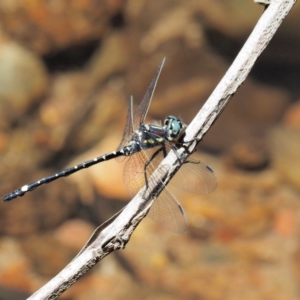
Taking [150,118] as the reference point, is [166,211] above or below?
below

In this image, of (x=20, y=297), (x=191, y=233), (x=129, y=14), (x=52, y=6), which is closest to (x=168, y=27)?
(x=129, y=14)

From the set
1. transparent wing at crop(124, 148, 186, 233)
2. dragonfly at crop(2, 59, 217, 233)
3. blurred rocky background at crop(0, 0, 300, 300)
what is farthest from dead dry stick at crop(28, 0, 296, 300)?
blurred rocky background at crop(0, 0, 300, 300)

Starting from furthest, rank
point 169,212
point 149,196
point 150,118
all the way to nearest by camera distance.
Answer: point 150,118, point 169,212, point 149,196

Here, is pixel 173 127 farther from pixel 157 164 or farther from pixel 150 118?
pixel 150 118

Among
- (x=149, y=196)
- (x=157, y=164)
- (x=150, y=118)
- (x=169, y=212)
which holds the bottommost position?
(x=149, y=196)

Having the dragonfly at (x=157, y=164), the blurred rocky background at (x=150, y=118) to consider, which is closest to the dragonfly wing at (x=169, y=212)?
the dragonfly at (x=157, y=164)

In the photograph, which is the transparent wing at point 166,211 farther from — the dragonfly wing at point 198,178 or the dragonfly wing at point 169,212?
the dragonfly wing at point 198,178

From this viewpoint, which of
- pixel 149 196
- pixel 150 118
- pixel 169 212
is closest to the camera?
pixel 149 196

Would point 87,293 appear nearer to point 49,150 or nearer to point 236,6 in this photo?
point 49,150

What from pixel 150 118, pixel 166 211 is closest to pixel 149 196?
pixel 166 211
